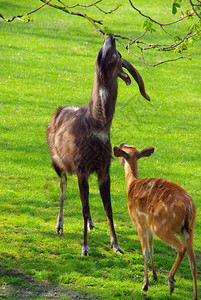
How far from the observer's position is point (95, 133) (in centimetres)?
723

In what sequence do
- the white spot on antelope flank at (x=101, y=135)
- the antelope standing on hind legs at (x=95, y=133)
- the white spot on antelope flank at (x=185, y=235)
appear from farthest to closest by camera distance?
the white spot on antelope flank at (x=101, y=135), the antelope standing on hind legs at (x=95, y=133), the white spot on antelope flank at (x=185, y=235)

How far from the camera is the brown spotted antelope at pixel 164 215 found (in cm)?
592

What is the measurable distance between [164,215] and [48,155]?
7.10 metres

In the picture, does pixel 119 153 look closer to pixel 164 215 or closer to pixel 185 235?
pixel 164 215

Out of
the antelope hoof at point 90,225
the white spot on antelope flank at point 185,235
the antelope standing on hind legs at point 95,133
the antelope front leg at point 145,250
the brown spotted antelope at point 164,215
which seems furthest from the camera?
the antelope hoof at point 90,225

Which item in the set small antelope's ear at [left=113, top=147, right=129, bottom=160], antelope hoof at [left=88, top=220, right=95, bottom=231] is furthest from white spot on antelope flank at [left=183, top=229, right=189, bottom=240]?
antelope hoof at [left=88, top=220, right=95, bottom=231]

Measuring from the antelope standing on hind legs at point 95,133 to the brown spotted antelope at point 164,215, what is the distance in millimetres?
496

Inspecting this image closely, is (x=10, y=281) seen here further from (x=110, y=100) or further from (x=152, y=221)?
(x=110, y=100)

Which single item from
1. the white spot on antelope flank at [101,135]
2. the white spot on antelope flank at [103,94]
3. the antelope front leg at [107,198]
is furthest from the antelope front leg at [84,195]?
the white spot on antelope flank at [103,94]

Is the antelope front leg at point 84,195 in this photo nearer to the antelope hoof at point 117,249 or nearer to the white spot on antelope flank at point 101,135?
the antelope hoof at point 117,249

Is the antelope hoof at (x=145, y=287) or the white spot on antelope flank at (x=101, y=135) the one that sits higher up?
the white spot on antelope flank at (x=101, y=135)

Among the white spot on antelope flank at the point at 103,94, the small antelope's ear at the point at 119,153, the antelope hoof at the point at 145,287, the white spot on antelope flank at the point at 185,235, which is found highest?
the white spot on antelope flank at the point at 103,94

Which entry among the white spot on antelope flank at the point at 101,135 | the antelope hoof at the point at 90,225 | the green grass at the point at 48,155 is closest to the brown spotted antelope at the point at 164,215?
the white spot on antelope flank at the point at 101,135

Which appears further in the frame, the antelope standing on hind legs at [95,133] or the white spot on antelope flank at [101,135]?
the white spot on antelope flank at [101,135]
